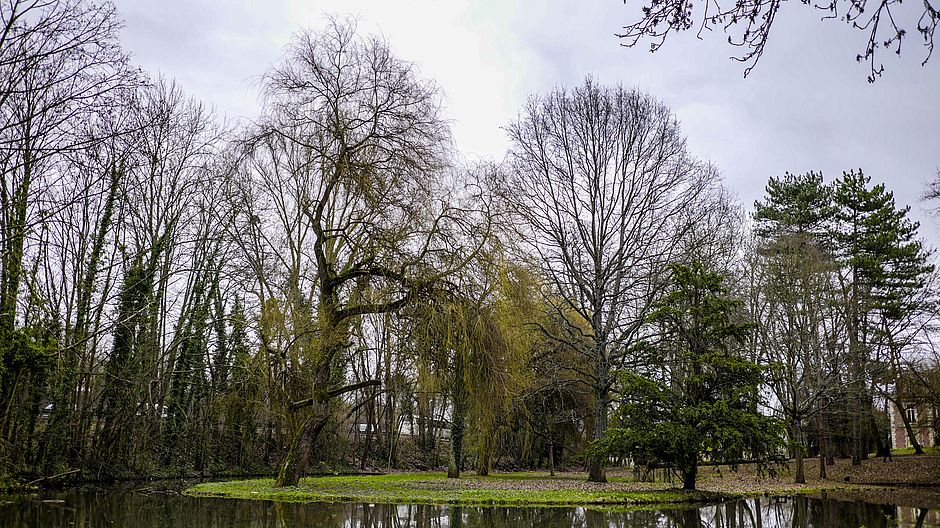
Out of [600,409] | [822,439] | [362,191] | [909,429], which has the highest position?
[362,191]

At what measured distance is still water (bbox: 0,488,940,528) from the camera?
41.2 ft

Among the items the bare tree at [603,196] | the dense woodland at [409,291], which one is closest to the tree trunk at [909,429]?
the dense woodland at [409,291]

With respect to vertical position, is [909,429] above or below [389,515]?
above

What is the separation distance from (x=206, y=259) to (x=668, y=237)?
62.0 feet

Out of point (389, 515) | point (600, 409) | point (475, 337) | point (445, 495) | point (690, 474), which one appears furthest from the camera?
point (600, 409)

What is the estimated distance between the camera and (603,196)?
25828 millimetres

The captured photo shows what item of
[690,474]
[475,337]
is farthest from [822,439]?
[475,337]

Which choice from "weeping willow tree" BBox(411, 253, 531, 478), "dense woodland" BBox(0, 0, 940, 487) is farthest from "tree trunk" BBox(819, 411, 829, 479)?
"weeping willow tree" BBox(411, 253, 531, 478)

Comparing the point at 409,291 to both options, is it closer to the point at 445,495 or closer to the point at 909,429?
the point at 445,495

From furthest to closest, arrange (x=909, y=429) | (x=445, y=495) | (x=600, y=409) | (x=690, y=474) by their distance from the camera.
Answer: (x=909, y=429)
(x=600, y=409)
(x=690, y=474)
(x=445, y=495)

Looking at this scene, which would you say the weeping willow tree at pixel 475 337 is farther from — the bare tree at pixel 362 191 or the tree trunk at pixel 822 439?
the tree trunk at pixel 822 439

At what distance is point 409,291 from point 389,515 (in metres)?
5.52

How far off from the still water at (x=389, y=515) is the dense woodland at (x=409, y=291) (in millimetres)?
2388

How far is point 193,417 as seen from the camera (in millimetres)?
30266
